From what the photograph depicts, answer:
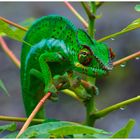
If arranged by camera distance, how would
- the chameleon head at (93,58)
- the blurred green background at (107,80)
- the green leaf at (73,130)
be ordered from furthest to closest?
the blurred green background at (107,80), the chameleon head at (93,58), the green leaf at (73,130)

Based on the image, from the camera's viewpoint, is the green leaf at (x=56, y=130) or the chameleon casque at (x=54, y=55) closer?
the green leaf at (x=56, y=130)

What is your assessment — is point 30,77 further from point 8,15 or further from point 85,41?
point 8,15

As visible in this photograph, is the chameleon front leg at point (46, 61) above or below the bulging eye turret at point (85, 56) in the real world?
below

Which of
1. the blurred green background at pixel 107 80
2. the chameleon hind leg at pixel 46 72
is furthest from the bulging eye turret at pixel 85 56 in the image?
the blurred green background at pixel 107 80

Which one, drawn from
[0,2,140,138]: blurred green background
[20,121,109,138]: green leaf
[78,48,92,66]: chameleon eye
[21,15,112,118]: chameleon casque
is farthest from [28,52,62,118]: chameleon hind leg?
[0,2,140,138]: blurred green background

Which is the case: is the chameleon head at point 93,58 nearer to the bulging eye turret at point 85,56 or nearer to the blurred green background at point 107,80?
the bulging eye turret at point 85,56

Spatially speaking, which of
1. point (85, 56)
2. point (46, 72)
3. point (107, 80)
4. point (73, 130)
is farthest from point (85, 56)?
point (107, 80)

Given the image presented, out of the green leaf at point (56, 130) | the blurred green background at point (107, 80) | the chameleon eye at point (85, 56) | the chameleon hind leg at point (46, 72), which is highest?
the green leaf at point (56, 130)
